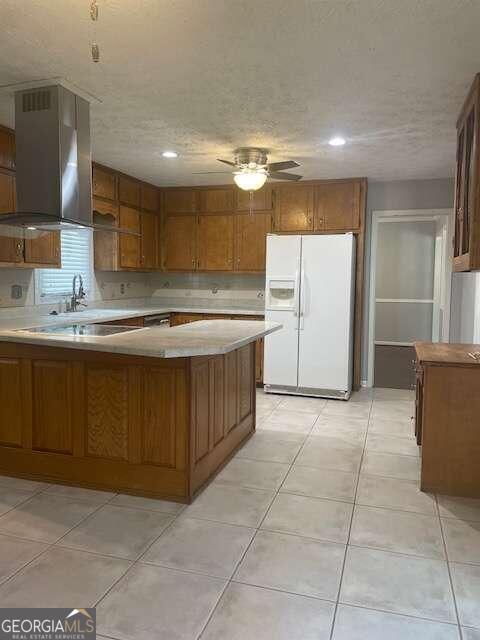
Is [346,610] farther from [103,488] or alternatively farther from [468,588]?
[103,488]

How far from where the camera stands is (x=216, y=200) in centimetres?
597

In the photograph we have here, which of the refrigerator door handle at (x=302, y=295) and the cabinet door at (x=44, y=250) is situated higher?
the cabinet door at (x=44, y=250)

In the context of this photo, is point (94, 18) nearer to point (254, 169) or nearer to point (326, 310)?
point (254, 169)

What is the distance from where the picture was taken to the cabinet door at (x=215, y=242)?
5.97 metres

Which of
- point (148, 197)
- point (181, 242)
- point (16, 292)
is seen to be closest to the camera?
point (16, 292)

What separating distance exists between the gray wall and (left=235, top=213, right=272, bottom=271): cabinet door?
1199mm

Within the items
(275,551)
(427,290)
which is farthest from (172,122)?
(427,290)

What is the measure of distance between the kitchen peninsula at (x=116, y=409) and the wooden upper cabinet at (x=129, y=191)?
2.54 m

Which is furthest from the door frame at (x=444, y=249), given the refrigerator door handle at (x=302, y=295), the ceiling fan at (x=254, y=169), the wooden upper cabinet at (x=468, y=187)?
the wooden upper cabinet at (x=468, y=187)

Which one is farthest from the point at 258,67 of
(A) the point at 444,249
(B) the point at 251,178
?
(A) the point at 444,249

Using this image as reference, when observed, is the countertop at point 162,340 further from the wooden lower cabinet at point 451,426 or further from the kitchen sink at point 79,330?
the wooden lower cabinet at point 451,426

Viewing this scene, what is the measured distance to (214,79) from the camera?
2.79 meters

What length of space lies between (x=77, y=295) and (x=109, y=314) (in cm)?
53

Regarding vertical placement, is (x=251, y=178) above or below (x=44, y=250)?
above
